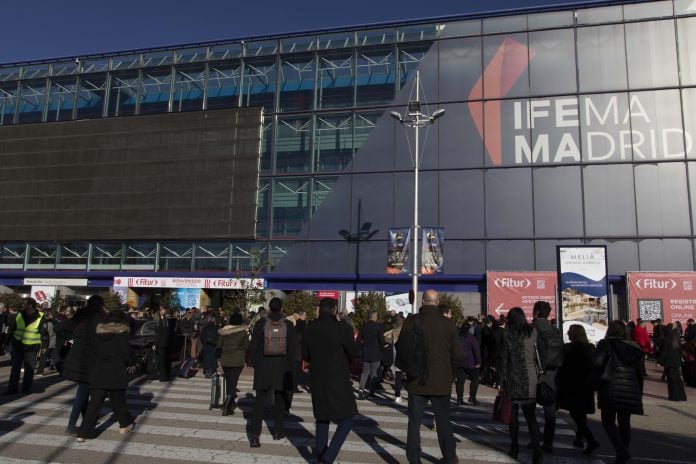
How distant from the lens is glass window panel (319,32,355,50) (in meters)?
39.6

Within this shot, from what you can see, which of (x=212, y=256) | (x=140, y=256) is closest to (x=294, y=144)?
(x=212, y=256)

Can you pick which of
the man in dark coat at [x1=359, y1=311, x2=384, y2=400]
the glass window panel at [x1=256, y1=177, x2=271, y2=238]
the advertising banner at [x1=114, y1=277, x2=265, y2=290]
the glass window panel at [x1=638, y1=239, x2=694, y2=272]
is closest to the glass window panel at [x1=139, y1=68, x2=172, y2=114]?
the glass window panel at [x1=256, y1=177, x2=271, y2=238]

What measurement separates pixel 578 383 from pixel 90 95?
45.9 meters

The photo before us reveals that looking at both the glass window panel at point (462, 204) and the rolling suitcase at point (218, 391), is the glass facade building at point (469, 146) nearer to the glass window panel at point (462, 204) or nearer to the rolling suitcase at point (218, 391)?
the glass window panel at point (462, 204)

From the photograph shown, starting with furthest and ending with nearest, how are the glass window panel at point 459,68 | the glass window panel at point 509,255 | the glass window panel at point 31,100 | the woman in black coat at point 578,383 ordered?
the glass window panel at point 31,100, the glass window panel at point 459,68, the glass window panel at point 509,255, the woman in black coat at point 578,383

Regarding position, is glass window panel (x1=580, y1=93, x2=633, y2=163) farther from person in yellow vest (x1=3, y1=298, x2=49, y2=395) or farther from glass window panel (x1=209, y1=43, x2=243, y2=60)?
person in yellow vest (x1=3, y1=298, x2=49, y2=395)

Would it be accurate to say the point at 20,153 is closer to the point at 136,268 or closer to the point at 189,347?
the point at 136,268

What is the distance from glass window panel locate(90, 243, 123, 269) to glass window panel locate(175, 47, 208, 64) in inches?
579

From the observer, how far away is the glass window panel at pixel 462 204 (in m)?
34.5

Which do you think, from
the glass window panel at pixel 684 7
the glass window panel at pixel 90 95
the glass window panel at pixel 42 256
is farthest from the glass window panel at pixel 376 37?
the glass window panel at pixel 42 256

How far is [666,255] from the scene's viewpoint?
3178 cm

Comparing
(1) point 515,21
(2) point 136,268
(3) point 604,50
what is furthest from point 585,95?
(2) point 136,268

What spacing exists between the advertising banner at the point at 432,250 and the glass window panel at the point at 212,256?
48.4ft

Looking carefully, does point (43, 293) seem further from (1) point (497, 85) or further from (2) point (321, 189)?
(1) point (497, 85)
